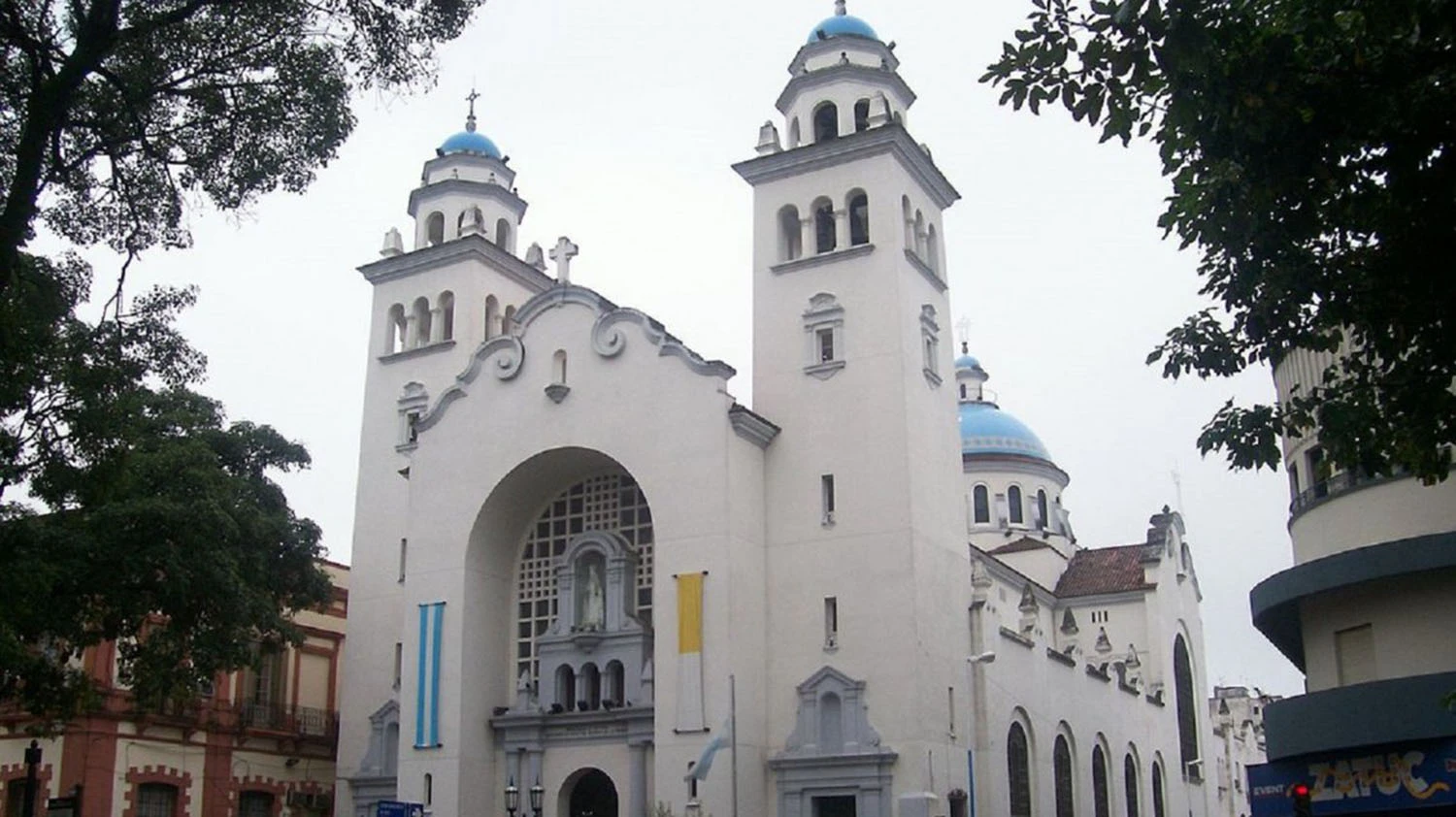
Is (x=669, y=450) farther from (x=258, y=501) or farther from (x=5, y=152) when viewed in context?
(x=5, y=152)

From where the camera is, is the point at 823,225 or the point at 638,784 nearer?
the point at 638,784

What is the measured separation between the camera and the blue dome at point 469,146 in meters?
43.5

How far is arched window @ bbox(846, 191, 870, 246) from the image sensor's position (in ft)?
117

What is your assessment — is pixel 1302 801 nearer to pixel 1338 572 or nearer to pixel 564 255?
pixel 1338 572

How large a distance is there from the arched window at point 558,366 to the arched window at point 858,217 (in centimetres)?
755

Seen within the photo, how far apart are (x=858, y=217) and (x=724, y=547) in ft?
29.8

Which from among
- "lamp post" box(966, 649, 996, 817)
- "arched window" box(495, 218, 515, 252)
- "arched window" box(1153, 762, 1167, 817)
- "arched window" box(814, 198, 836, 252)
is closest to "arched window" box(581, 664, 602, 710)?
"lamp post" box(966, 649, 996, 817)

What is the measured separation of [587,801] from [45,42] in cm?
2508

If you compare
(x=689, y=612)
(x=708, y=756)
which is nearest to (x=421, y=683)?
(x=689, y=612)

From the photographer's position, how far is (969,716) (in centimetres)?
3366

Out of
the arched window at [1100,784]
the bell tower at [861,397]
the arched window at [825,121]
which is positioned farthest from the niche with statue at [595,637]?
the arched window at [1100,784]

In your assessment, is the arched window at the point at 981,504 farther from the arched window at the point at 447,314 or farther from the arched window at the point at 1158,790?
the arched window at the point at 447,314

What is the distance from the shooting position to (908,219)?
36.1m

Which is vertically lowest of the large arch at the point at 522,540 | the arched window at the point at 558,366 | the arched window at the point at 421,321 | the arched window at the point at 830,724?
the arched window at the point at 830,724
